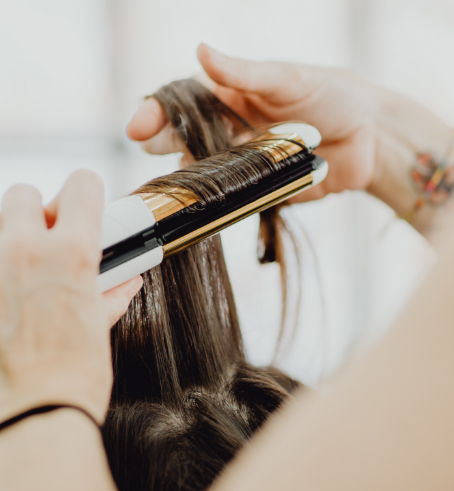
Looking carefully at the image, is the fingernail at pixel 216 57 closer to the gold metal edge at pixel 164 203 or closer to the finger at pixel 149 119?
the finger at pixel 149 119

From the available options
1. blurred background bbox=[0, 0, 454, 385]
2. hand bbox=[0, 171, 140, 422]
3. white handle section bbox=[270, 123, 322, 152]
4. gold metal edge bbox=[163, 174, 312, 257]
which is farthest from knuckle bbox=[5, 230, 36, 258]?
blurred background bbox=[0, 0, 454, 385]

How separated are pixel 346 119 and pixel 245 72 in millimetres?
205

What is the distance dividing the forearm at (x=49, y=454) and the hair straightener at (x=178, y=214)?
0.10 meters

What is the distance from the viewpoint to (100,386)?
234mm

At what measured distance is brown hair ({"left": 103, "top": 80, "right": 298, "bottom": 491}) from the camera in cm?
35

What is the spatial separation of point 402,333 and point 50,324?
0.57ft

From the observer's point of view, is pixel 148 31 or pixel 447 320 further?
pixel 148 31

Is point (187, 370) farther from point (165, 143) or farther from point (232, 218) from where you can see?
point (165, 143)

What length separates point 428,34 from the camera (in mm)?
1145

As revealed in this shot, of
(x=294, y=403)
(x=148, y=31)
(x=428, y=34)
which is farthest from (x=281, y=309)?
(x=428, y=34)

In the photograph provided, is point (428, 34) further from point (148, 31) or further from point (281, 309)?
point (281, 309)

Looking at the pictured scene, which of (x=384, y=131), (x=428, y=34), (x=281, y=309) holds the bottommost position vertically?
(x=281, y=309)

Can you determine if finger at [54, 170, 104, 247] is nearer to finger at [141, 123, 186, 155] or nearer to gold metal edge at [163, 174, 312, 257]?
gold metal edge at [163, 174, 312, 257]

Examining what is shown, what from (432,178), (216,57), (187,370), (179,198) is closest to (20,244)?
(179,198)
